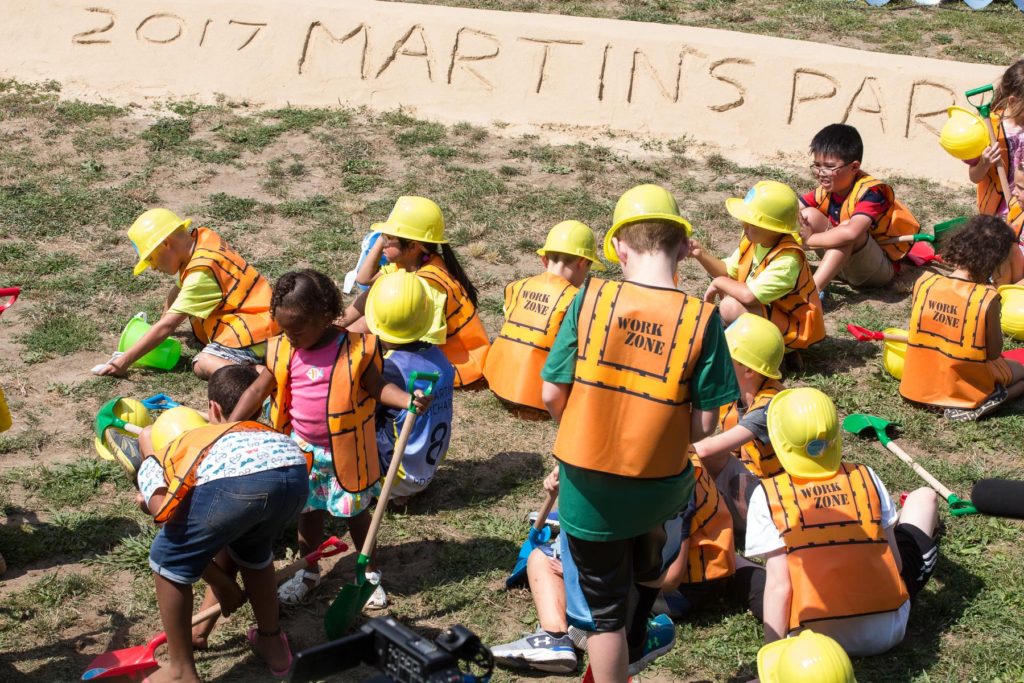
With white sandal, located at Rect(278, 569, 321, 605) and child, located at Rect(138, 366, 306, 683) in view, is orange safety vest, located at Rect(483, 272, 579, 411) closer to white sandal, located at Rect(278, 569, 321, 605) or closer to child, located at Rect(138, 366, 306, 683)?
white sandal, located at Rect(278, 569, 321, 605)

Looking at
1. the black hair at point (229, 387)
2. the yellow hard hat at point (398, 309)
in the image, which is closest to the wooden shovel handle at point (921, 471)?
the yellow hard hat at point (398, 309)

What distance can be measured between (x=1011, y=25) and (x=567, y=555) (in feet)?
35.8

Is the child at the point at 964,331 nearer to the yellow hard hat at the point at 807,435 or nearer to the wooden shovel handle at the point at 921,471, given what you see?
the wooden shovel handle at the point at 921,471

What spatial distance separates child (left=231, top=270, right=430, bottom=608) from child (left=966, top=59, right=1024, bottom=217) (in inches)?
188

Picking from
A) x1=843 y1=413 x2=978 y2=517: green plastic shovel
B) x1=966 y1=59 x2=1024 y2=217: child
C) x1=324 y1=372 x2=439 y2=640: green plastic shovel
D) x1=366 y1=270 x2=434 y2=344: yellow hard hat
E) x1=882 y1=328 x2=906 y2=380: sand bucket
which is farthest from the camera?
x1=966 y1=59 x2=1024 y2=217: child

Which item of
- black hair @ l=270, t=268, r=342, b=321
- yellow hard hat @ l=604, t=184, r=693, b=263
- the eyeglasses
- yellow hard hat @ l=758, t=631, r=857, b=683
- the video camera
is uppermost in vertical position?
yellow hard hat @ l=604, t=184, r=693, b=263

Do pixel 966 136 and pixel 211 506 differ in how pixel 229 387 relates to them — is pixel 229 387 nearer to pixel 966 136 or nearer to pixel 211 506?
pixel 211 506

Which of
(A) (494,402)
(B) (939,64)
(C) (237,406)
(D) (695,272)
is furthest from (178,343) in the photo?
(B) (939,64)

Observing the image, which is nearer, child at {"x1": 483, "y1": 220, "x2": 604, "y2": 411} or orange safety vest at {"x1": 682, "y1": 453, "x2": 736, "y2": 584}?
orange safety vest at {"x1": 682, "y1": 453, "x2": 736, "y2": 584}

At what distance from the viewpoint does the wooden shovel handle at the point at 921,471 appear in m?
5.40

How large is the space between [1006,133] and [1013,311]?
4.02 feet

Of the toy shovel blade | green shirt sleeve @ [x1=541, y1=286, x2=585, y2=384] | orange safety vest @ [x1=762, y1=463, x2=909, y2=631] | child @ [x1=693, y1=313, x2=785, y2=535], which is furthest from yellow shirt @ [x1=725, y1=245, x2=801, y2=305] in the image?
the toy shovel blade

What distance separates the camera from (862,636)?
4148 millimetres

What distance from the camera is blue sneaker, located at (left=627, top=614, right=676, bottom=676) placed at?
12.8 feet
